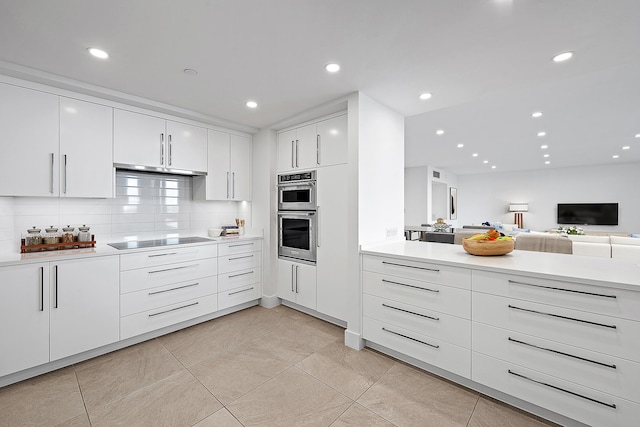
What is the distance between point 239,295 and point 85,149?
2.19 meters

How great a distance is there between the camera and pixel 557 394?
5.25ft

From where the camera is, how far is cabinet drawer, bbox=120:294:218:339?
2.55 meters

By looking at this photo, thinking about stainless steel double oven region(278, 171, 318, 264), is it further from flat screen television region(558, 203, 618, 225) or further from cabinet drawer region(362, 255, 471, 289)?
flat screen television region(558, 203, 618, 225)

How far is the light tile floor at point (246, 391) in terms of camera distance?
5.62ft

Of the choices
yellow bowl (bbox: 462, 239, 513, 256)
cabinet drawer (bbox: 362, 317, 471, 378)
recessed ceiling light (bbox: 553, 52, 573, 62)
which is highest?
recessed ceiling light (bbox: 553, 52, 573, 62)

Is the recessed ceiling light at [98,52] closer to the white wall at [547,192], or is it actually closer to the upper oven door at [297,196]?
the upper oven door at [297,196]

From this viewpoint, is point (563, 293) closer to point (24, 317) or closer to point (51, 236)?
point (24, 317)

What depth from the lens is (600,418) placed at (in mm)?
1485

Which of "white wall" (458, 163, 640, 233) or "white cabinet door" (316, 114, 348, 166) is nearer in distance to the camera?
"white cabinet door" (316, 114, 348, 166)

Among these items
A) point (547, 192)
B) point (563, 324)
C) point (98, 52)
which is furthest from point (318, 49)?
point (547, 192)

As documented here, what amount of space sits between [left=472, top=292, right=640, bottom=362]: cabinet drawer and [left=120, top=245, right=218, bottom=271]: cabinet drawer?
105 inches

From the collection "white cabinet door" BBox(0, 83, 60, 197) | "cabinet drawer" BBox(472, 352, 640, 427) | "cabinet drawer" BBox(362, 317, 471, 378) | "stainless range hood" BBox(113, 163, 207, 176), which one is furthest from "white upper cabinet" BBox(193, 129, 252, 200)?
"cabinet drawer" BBox(472, 352, 640, 427)

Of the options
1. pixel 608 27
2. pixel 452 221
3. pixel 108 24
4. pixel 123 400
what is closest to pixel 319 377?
pixel 123 400

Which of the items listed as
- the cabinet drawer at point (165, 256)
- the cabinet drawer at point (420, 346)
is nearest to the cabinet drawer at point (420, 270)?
the cabinet drawer at point (420, 346)
